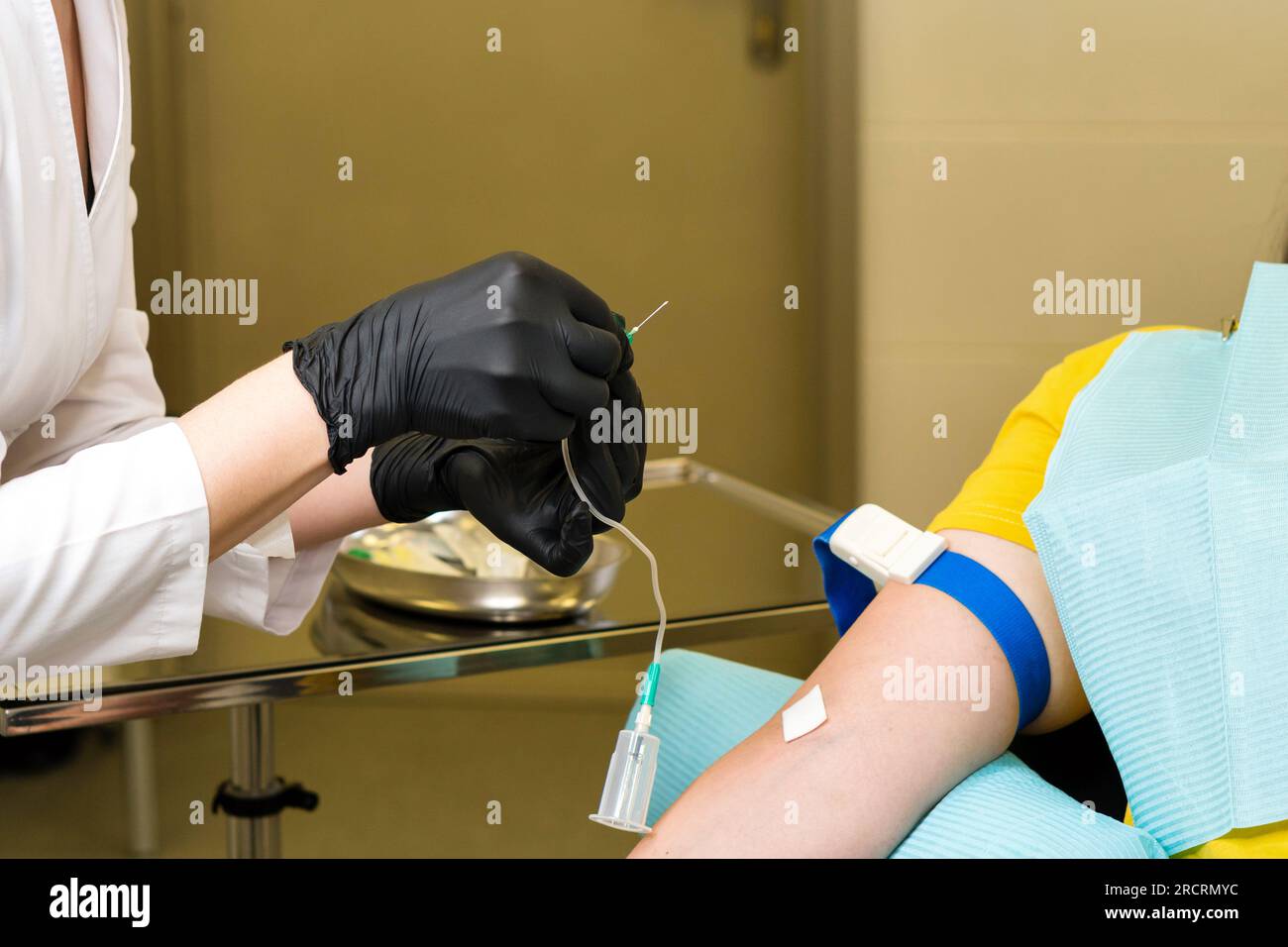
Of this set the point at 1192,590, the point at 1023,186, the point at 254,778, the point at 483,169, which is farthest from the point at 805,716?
the point at 483,169

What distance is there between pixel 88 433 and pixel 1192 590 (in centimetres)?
99

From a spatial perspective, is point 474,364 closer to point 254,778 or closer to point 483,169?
point 254,778

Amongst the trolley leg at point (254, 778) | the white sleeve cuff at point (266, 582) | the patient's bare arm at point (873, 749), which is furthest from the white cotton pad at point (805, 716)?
the trolley leg at point (254, 778)

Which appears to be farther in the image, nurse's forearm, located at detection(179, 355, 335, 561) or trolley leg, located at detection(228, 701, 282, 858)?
trolley leg, located at detection(228, 701, 282, 858)

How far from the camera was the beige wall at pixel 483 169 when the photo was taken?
2307mm

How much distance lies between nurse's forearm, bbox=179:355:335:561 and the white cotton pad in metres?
0.40

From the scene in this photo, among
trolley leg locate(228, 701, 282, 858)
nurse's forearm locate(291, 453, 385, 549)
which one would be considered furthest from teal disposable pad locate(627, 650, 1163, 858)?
trolley leg locate(228, 701, 282, 858)

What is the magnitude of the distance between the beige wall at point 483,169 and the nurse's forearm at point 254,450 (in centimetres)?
156

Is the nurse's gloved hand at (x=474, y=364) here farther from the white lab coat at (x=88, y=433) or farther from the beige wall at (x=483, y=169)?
the beige wall at (x=483, y=169)

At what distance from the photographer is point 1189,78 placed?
6.35 feet

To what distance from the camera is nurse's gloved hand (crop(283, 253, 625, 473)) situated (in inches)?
32.8

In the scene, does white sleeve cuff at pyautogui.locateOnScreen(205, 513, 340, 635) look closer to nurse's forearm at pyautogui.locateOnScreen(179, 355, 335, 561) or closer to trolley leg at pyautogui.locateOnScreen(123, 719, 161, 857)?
nurse's forearm at pyautogui.locateOnScreen(179, 355, 335, 561)
